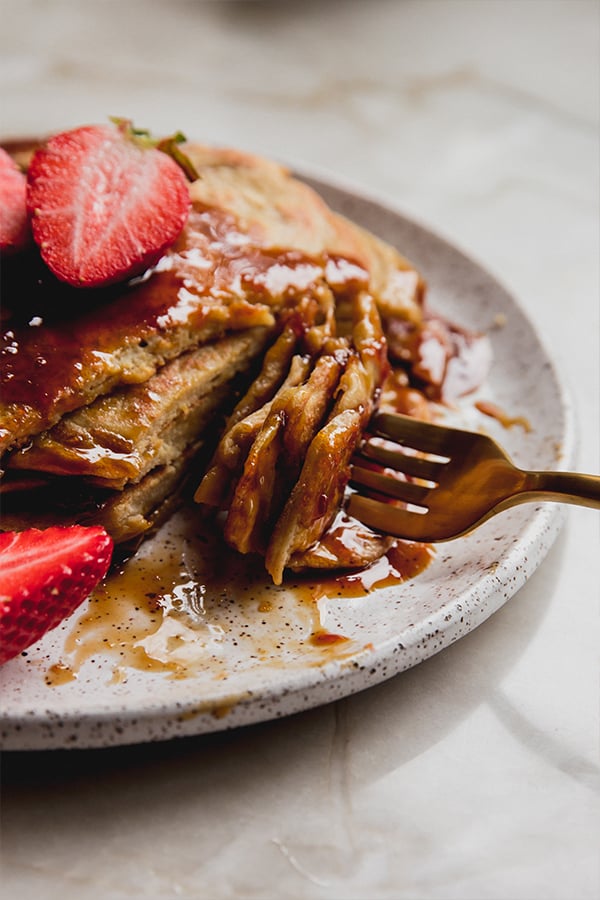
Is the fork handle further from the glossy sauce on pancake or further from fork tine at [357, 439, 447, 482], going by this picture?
the glossy sauce on pancake

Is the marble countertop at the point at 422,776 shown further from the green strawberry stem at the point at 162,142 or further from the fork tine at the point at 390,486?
the green strawberry stem at the point at 162,142

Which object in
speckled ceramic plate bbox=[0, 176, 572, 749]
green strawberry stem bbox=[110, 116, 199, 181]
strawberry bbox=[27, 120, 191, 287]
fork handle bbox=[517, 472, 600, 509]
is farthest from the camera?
green strawberry stem bbox=[110, 116, 199, 181]

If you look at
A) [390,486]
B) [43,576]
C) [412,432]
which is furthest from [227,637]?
[412,432]

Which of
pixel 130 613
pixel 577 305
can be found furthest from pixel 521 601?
pixel 577 305

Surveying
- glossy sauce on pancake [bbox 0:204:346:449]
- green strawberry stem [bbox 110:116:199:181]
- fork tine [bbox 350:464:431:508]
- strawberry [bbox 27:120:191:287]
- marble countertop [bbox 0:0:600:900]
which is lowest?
marble countertop [bbox 0:0:600:900]

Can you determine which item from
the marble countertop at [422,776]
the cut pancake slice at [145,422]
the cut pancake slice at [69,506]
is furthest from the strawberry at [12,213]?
the marble countertop at [422,776]

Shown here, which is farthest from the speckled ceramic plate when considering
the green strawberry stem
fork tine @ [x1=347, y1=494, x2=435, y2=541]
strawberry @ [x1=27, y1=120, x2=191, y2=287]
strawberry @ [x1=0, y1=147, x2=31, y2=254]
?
the green strawberry stem

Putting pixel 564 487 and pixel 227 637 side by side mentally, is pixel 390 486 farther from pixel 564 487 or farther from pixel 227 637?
pixel 227 637
